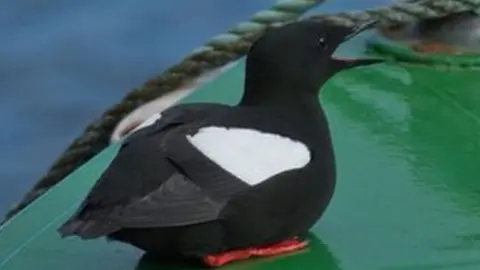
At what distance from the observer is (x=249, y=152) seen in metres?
1.40

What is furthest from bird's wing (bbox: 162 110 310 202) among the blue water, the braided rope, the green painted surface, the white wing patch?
the blue water

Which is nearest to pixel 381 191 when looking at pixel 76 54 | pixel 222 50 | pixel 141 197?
pixel 141 197

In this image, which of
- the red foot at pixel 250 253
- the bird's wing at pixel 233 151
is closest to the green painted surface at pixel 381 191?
the red foot at pixel 250 253

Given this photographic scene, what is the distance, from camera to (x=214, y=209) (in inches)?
53.7

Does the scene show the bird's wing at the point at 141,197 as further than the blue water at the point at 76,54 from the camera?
No

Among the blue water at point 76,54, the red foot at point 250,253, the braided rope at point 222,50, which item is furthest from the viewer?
the blue water at point 76,54

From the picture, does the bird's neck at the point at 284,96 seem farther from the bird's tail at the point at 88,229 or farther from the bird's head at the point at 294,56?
the bird's tail at the point at 88,229

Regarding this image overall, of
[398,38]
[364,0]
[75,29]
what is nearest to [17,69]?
[75,29]

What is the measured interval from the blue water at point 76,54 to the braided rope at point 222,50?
3.57ft

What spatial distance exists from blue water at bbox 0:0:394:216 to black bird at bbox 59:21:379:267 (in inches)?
74.0

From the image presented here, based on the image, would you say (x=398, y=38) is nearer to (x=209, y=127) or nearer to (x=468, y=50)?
(x=468, y=50)

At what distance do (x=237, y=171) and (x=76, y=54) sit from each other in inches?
91.5

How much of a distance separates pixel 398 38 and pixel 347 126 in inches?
16.2

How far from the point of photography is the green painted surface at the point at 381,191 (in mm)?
1488
